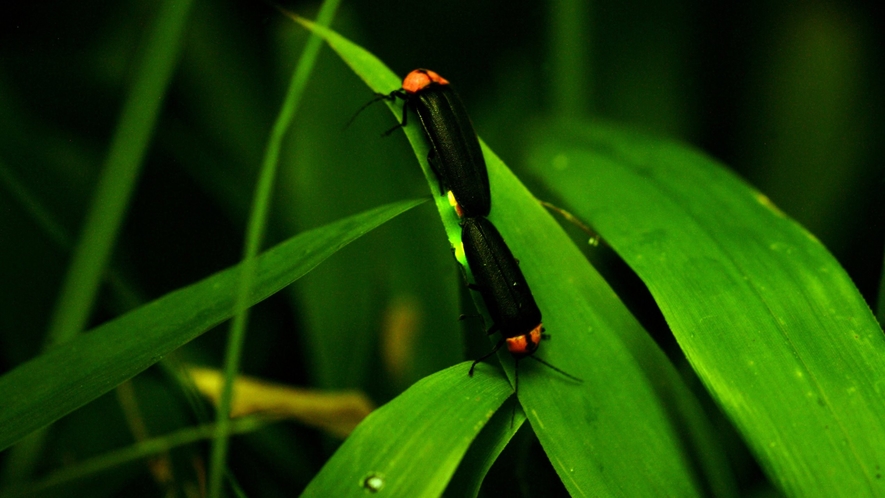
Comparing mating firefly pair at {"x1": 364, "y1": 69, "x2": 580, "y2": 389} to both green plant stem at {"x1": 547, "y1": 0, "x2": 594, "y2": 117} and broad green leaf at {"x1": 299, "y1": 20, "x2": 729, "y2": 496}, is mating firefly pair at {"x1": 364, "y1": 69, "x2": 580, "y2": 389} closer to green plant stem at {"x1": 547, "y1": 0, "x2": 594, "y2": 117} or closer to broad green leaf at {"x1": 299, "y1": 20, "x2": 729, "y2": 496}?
broad green leaf at {"x1": 299, "y1": 20, "x2": 729, "y2": 496}

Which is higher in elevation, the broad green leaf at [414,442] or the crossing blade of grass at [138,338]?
the crossing blade of grass at [138,338]

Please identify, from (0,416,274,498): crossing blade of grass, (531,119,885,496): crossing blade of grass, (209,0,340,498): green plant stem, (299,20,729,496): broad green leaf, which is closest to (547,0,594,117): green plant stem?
(531,119,885,496): crossing blade of grass

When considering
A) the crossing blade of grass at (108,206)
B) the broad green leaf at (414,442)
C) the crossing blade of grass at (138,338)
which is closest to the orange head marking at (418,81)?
the crossing blade of grass at (138,338)

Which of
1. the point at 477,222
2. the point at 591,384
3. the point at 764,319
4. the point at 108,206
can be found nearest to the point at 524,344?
the point at 591,384

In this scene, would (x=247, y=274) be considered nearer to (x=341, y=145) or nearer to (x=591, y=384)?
(x=591, y=384)

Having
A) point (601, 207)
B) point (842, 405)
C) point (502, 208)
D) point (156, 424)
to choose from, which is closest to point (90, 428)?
point (156, 424)

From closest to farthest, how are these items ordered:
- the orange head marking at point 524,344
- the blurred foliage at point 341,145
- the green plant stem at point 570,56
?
the orange head marking at point 524,344
the blurred foliage at point 341,145
the green plant stem at point 570,56

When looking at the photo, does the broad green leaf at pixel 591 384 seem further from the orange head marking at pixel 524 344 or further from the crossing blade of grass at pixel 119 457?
the crossing blade of grass at pixel 119 457
